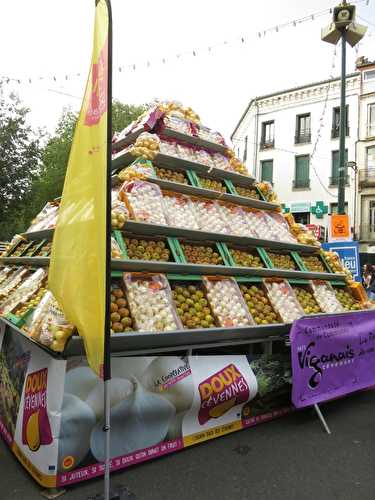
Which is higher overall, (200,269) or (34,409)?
(200,269)

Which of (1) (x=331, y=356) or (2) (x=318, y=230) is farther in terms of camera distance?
(2) (x=318, y=230)

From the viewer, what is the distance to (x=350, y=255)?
25.3 ft

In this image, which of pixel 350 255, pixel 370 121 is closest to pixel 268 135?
pixel 370 121

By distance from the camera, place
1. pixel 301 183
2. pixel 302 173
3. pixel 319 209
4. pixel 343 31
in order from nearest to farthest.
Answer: pixel 343 31 → pixel 319 209 → pixel 301 183 → pixel 302 173

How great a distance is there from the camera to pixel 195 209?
15.8 feet

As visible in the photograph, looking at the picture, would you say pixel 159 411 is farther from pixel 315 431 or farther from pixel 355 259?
pixel 355 259

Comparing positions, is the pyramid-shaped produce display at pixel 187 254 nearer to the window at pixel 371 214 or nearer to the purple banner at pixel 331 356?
the purple banner at pixel 331 356

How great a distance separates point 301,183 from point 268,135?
502 centimetres

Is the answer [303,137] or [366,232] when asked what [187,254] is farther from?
[303,137]

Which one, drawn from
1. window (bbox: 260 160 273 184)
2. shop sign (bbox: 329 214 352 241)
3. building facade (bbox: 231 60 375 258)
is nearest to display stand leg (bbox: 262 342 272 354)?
shop sign (bbox: 329 214 352 241)

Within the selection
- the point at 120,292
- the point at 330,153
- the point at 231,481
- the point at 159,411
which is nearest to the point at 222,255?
the point at 120,292

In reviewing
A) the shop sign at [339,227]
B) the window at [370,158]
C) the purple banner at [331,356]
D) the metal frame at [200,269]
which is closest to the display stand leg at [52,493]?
the metal frame at [200,269]

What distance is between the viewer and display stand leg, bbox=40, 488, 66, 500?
2.47m

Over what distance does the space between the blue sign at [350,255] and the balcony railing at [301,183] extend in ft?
64.0
